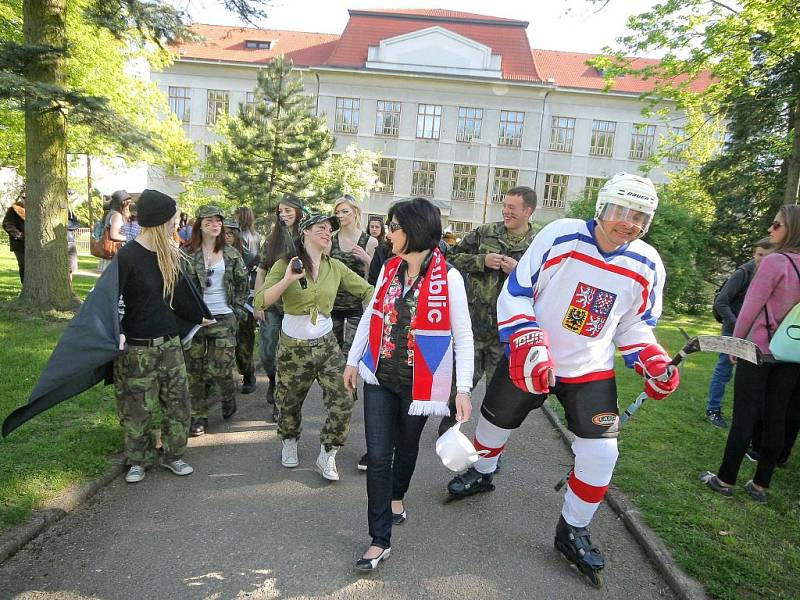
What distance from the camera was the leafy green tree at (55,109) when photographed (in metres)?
8.41

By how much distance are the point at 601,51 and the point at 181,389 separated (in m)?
13.9

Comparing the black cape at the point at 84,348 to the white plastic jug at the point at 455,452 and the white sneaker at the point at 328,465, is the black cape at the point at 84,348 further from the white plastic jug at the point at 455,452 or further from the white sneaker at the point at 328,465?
the white plastic jug at the point at 455,452

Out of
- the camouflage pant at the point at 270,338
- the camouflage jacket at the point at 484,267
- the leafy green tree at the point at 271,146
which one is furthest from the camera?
the leafy green tree at the point at 271,146

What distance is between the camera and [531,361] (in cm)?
310

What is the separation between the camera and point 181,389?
14.4 feet

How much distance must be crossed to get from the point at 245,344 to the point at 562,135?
3690 cm

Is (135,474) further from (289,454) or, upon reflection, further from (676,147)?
(676,147)

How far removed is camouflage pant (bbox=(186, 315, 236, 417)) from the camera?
17.1 feet

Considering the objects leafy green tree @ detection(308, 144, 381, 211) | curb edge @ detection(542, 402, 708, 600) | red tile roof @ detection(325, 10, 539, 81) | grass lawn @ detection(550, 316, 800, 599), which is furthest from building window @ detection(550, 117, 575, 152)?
curb edge @ detection(542, 402, 708, 600)

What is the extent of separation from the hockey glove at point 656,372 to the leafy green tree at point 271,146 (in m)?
22.3

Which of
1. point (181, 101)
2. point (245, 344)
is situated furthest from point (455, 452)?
point (181, 101)

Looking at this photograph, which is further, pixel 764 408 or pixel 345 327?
pixel 345 327

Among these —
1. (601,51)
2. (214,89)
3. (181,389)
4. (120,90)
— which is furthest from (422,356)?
(214,89)

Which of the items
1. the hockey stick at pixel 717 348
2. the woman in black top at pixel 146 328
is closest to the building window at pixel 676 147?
the hockey stick at pixel 717 348
